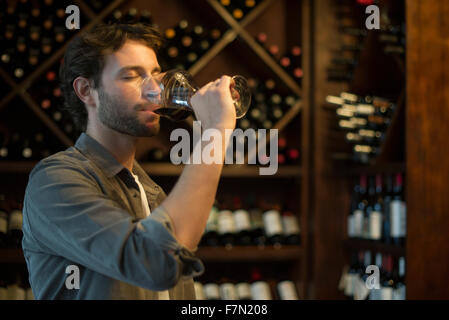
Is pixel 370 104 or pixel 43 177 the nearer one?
pixel 43 177

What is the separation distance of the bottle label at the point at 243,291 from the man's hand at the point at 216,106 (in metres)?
1.69

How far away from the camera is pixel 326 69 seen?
8.13 ft

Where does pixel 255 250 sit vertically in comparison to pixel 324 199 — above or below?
below

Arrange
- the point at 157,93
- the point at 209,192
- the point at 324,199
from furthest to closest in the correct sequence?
the point at 324,199 → the point at 157,93 → the point at 209,192

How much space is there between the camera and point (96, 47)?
996 mm

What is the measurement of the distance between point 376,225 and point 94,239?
66.1 inches

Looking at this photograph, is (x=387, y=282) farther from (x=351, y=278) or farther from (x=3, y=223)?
(x=3, y=223)

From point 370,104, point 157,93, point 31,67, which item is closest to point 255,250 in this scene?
point 370,104

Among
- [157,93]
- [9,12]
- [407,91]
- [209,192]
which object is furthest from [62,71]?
[9,12]

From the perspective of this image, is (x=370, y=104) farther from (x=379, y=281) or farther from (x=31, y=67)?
(x=31, y=67)

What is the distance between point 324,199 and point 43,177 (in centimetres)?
188

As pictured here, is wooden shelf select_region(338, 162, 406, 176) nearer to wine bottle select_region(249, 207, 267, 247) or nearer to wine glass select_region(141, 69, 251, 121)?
wine bottle select_region(249, 207, 267, 247)

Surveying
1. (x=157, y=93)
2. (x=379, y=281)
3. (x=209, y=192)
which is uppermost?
(x=157, y=93)
